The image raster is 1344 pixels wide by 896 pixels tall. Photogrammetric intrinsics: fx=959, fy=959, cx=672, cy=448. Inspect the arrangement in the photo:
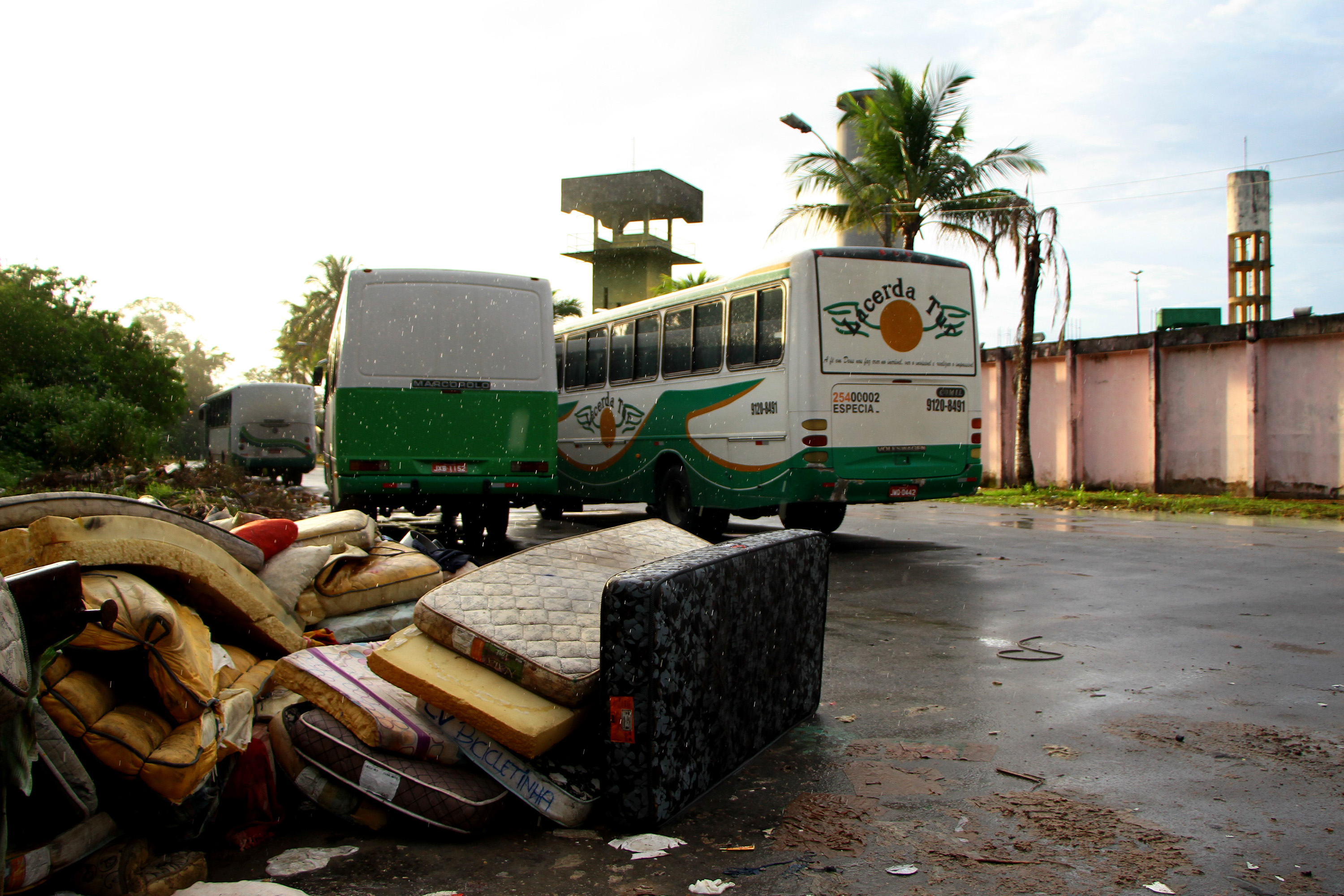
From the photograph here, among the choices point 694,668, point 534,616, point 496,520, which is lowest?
point 496,520

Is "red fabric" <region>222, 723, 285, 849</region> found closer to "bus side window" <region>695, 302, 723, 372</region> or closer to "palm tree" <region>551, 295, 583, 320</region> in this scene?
"bus side window" <region>695, 302, 723, 372</region>

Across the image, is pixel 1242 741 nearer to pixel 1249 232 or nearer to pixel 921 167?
pixel 921 167

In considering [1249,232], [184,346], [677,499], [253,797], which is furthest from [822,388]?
[184,346]

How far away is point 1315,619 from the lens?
643 cm

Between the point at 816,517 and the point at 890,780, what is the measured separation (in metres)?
9.13

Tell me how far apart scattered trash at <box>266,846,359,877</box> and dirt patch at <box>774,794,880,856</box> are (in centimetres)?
136

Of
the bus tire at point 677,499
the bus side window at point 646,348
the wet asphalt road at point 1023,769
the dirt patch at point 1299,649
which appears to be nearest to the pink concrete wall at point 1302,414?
the wet asphalt road at point 1023,769

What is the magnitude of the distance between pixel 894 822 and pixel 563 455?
42.9 ft

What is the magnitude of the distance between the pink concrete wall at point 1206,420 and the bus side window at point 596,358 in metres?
12.1

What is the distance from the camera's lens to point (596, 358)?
14.9 meters

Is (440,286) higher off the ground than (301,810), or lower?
higher

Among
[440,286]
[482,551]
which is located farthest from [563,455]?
[440,286]

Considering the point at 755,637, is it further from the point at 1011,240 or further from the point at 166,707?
the point at 1011,240

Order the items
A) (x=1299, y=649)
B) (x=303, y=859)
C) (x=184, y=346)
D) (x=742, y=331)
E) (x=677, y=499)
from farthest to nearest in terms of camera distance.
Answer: (x=184, y=346) < (x=677, y=499) < (x=742, y=331) < (x=1299, y=649) < (x=303, y=859)
